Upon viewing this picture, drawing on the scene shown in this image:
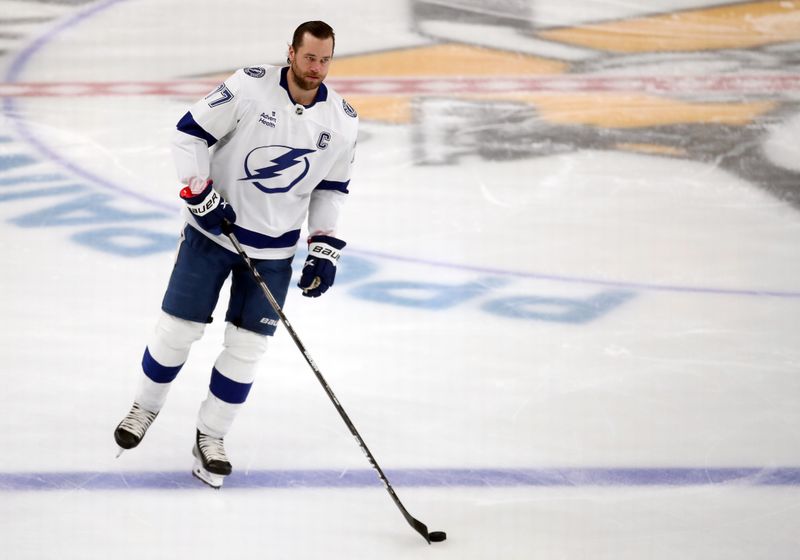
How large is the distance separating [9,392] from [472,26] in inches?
174

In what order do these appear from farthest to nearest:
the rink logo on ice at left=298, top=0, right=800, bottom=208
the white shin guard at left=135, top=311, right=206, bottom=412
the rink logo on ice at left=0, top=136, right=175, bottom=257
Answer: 1. the rink logo on ice at left=298, top=0, right=800, bottom=208
2. the rink logo on ice at left=0, top=136, right=175, bottom=257
3. the white shin guard at left=135, top=311, right=206, bottom=412

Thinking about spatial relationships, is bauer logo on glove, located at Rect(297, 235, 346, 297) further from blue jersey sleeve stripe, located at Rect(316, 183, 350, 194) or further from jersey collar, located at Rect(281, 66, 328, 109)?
jersey collar, located at Rect(281, 66, 328, 109)

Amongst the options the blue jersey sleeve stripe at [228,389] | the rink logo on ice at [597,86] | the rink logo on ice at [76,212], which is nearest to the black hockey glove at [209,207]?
the blue jersey sleeve stripe at [228,389]

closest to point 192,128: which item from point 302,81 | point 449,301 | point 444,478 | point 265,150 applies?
point 265,150

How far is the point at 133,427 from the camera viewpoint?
9.58 ft

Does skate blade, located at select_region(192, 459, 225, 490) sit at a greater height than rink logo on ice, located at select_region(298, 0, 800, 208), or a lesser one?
lesser

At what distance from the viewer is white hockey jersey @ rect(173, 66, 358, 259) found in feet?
9.00

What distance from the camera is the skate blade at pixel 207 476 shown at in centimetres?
287

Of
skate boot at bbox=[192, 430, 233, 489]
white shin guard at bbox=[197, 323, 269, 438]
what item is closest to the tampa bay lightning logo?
white shin guard at bbox=[197, 323, 269, 438]

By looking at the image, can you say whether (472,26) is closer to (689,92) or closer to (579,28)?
(579,28)

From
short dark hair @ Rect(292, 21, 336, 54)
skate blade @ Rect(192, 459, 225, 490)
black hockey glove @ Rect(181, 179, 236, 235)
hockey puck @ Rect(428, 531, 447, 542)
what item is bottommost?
skate blade @ Rect(192, 459, 225, 490)

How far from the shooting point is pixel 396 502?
271cm

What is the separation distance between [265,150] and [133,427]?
0.76 meters

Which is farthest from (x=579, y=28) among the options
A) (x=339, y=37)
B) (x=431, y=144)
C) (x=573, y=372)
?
(x=573, y=372)
